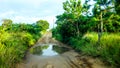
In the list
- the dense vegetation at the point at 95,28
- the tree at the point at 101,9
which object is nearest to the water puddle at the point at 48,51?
the dense vegetation at the point at 95,28

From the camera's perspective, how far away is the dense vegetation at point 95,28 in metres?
14.1

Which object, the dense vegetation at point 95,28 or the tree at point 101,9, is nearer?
the dense vegetation at point 95,28

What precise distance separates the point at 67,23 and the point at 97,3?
38.0ft

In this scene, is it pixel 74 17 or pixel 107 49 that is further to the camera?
pixel 74 17

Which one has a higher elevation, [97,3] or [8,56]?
[97,3]

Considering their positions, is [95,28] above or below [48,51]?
above

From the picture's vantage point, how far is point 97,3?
19406 mm

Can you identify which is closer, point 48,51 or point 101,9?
point 101,9

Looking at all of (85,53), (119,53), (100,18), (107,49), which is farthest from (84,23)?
(119,53)

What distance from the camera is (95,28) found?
2503cm

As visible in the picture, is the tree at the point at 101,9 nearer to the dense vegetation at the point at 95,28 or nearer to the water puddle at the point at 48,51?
the dense vegetation at the point at 95,28

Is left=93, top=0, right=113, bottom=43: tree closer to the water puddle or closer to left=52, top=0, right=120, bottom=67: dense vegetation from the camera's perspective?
left=52, top=0, right=120, bottom=67: dense vegetation

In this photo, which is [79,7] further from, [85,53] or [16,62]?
[16,62]

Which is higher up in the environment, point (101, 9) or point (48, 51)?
point (101, 9)
